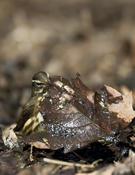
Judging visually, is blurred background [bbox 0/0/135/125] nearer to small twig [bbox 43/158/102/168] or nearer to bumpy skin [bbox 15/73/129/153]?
bumpy skin [bbox 15/73/129/153]

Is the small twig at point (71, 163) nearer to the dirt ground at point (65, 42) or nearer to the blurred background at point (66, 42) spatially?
the dirt ground at point (65, 42)

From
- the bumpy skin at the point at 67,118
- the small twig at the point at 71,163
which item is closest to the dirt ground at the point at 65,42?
the bumpy skin at the point at 67,118

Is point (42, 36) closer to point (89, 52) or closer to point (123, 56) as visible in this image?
point (89, 52)

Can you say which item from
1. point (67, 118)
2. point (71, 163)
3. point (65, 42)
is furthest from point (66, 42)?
point (71, 163)

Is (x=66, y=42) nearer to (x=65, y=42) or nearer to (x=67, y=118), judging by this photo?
(x=65, y=42)

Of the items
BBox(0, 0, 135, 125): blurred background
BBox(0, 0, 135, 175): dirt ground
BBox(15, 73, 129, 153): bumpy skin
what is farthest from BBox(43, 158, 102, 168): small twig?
BBox(0, 0, 135, 125): blurred background
